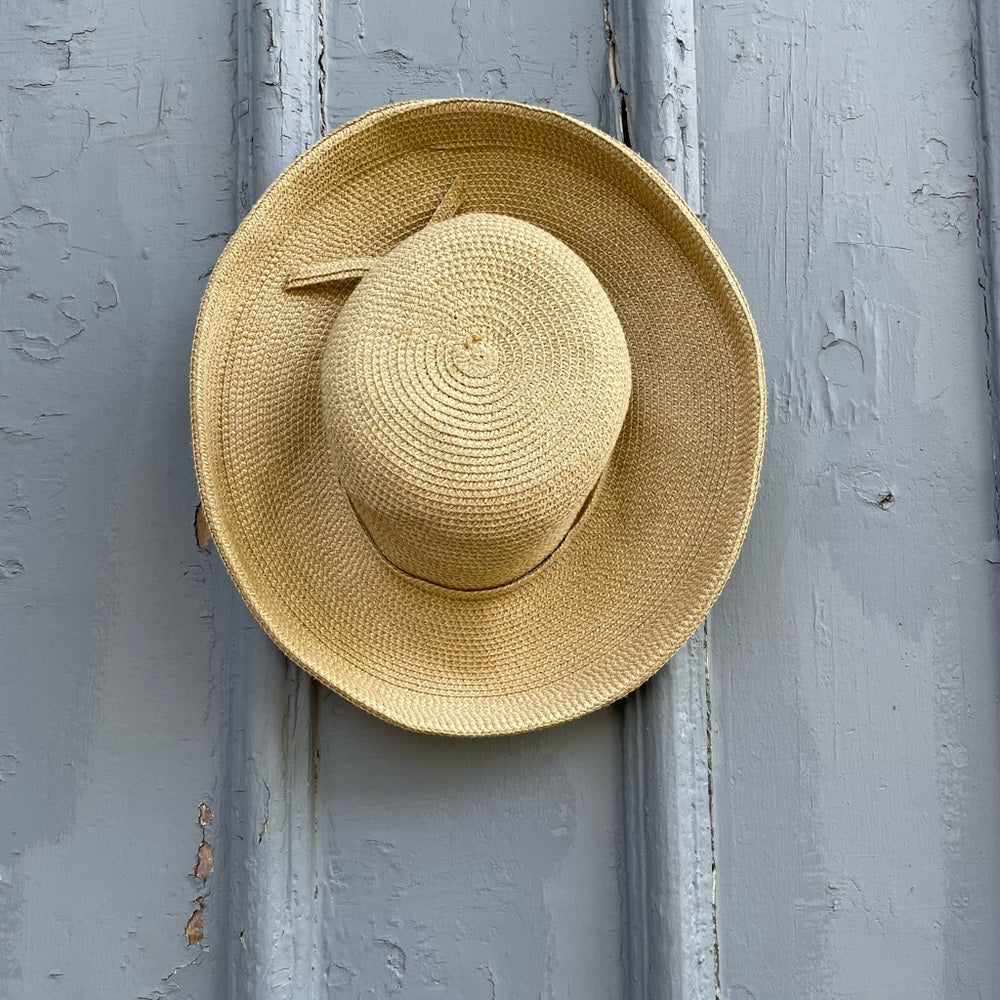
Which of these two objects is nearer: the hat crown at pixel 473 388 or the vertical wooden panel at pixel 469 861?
the hat crown at pixel 473 388

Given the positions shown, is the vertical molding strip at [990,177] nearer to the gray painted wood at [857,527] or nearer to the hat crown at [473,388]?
the gray painted wood at [857,527]

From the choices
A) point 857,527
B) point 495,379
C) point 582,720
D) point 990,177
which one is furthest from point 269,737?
point 990,177

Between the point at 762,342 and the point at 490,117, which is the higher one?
the point at 490,117

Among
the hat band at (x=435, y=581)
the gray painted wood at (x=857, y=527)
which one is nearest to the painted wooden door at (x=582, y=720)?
the gray painted wood at (x=857, y=527)

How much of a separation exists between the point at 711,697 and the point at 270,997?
475mm

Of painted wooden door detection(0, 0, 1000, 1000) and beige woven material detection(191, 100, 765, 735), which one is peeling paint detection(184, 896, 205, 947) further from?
beige woven material detection(191, 100, 765, 735)

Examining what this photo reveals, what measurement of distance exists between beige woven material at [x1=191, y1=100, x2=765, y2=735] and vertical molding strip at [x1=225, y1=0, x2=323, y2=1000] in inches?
4.2

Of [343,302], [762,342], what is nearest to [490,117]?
[343,302]

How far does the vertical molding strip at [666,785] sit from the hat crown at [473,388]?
8.8 inches

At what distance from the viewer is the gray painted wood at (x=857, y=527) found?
841 mm

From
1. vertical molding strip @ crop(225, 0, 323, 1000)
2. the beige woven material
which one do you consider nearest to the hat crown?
the beige woven material

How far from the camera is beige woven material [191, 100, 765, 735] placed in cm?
70

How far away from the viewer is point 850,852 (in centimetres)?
84

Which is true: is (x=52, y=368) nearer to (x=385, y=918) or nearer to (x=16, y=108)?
(x=16, y=108)
